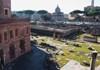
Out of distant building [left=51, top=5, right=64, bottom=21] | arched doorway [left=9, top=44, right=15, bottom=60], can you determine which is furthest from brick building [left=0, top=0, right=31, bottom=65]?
distant building [left=51, top=5, right=64, bottom=21]

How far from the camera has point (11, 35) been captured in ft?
111

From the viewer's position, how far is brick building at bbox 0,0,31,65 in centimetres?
3059

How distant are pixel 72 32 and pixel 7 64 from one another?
134ft

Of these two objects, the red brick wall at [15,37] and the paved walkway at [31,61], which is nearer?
the paved walkway at [31,61]

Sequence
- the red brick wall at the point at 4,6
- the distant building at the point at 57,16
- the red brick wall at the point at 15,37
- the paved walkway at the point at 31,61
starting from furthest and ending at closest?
the distant building at the point at 57,16
the red brick wall at the point at 4,6
the red brick wall at the point at 15,37
the paved walkway at the point at 31,61

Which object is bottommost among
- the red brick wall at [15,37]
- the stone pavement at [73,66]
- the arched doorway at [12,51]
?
the stone pavement at [73,66]

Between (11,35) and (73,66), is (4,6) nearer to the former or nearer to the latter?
(11,35)

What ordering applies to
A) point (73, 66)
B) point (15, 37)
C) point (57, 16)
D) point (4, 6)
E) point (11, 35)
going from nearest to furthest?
point (73, 66) → point (11, 35) → point (15, 37) → point (4, 6) → point (57, 16)

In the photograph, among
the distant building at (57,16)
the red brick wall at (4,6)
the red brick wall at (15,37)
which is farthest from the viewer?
the distant building at (57,16)

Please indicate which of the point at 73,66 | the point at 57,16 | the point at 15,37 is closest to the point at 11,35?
the point at 15,37

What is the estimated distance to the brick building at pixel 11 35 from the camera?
30594 millimetres

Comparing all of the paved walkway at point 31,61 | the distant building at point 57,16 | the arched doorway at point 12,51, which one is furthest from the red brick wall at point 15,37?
the distant building at point 57,16

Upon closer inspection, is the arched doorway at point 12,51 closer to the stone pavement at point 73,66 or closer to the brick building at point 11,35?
the brick building at point 11,35

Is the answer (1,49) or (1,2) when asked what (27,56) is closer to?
(1,49)
